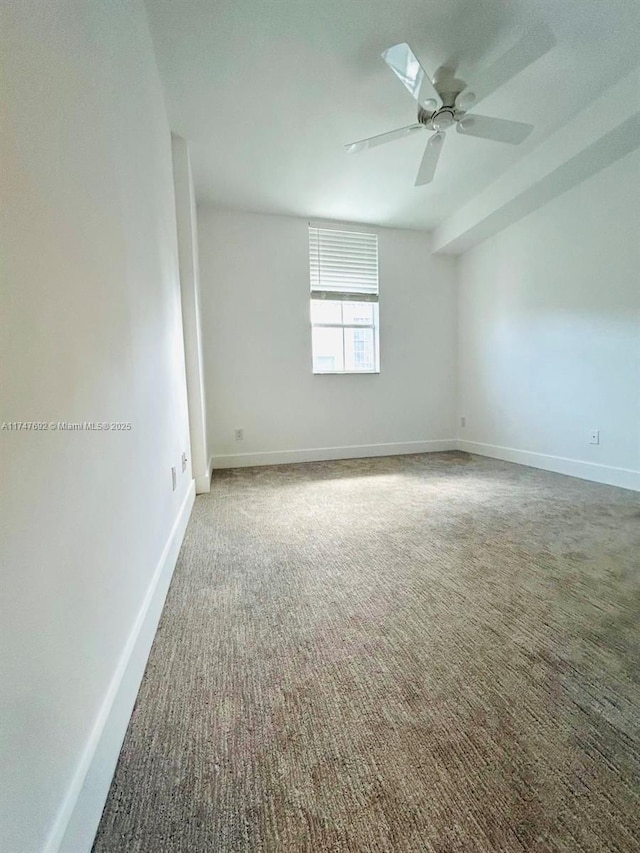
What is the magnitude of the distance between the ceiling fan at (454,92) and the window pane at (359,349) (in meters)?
1.86

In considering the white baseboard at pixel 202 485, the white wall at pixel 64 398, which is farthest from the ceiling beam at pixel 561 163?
the white baseboard at pixel 202 485

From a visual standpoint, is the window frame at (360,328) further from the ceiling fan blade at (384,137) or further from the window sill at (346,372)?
the ceiling fan blade at (384,137)

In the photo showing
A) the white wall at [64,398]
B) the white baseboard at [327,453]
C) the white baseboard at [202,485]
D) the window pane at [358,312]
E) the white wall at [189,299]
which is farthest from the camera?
the window pane at [358,312]

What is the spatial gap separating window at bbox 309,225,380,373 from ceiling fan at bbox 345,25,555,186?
5.27 feet

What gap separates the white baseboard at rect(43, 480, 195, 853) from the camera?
551mm

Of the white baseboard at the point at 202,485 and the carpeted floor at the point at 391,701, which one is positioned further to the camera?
the white baseboard at the point at 202,485

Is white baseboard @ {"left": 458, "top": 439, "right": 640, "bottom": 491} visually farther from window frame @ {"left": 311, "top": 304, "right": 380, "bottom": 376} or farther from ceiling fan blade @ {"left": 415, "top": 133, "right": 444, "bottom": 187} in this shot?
ceiling fan blade @ {"left": 415, "top": 133, "right": 444, "bottom": 187}

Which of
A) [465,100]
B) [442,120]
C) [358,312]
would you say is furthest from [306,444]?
[465,100]

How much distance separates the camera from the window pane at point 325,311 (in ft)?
13.2

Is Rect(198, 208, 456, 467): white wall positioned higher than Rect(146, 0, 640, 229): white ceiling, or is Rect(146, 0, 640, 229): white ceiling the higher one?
Rect(146, 0, 640, 229): white ceiling

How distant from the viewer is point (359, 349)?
4215mm

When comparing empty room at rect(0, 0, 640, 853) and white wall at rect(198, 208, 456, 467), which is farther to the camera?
white wall at rect(198, 208, 456, 467)

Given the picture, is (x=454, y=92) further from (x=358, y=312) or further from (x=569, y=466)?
(x=569, y=466)

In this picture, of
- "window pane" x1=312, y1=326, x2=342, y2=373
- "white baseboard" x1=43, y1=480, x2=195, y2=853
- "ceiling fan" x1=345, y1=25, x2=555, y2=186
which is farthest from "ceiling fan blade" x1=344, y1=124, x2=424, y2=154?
"white baseboard" x1=43, y1=480, x2=195, y2=853
